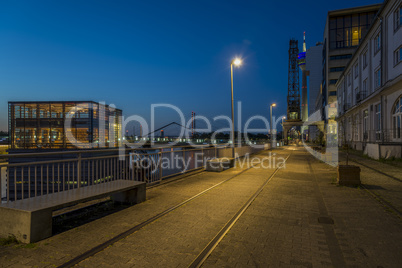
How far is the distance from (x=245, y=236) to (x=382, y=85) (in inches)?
1132

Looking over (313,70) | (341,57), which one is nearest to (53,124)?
(341,57)

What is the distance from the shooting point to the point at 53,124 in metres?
32.6

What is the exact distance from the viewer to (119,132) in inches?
1850

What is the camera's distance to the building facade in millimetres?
21500

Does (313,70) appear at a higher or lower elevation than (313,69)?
lower

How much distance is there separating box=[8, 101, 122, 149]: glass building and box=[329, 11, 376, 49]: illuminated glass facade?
60423mm

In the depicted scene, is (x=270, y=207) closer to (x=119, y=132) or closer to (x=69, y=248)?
(x=69, y=248)

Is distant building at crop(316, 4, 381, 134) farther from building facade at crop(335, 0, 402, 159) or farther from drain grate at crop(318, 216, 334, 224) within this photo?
drain grate at crop(318, 216, 334, 224)

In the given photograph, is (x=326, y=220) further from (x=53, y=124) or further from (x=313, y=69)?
(x=313, y=69)

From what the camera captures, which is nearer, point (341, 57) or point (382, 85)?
point (382, 85)

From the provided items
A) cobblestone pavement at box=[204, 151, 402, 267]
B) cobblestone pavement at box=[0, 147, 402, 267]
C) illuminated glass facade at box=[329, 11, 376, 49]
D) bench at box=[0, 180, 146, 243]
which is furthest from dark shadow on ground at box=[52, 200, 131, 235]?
illuminated glass facade at box=[329, 11, 376, 49]

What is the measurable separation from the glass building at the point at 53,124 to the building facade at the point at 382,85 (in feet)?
100

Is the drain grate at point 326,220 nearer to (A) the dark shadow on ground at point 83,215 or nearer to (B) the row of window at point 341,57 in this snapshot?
(A) the dark shadow on ground at point 83,215

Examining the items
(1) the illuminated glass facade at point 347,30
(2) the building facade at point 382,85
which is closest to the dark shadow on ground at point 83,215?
(2) the building facade at point 382,85
